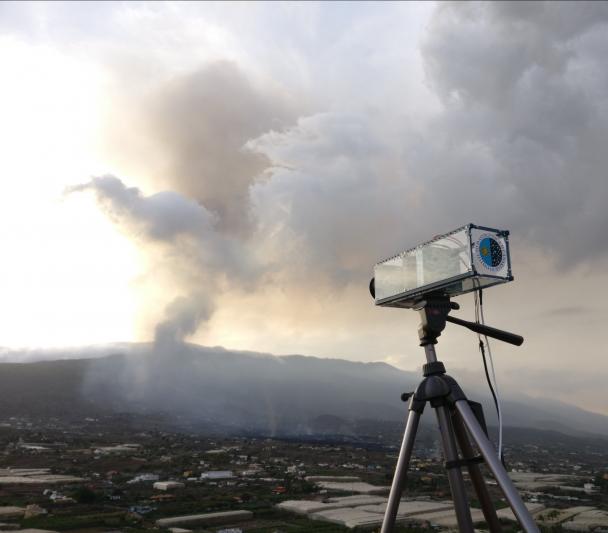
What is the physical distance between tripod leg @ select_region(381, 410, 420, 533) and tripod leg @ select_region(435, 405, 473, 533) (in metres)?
0.18

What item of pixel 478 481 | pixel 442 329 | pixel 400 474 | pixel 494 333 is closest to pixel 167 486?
pixel 400 474

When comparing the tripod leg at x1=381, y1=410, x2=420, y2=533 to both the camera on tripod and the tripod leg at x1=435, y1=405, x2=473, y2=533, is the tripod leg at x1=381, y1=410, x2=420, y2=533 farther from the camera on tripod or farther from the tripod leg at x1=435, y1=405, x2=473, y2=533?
the tripod leg at x1=435, y1=405, x2=473, y2=533

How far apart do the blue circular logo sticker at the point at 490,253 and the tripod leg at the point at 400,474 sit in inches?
45.6

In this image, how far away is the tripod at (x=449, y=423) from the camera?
3.52 m

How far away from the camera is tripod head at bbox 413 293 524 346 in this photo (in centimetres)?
386

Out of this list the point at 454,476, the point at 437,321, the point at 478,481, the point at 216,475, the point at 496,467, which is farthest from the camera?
the point at 216,475

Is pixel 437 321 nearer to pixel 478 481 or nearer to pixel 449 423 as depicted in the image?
pixel 449 423

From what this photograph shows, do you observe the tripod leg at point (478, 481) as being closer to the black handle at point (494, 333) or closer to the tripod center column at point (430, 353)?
the tripod center column at point (430, 353)

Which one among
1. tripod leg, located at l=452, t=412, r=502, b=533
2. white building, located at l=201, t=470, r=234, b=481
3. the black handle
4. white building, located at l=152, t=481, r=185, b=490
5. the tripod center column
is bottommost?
white building, located at l=201, t=470, r=234, b=481

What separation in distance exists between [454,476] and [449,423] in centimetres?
35

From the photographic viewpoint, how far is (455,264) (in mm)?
3723

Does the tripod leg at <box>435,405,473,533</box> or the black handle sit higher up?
the black handle

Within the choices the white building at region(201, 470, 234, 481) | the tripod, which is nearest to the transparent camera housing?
the tripod

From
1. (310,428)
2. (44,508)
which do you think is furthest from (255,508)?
(310,428)
